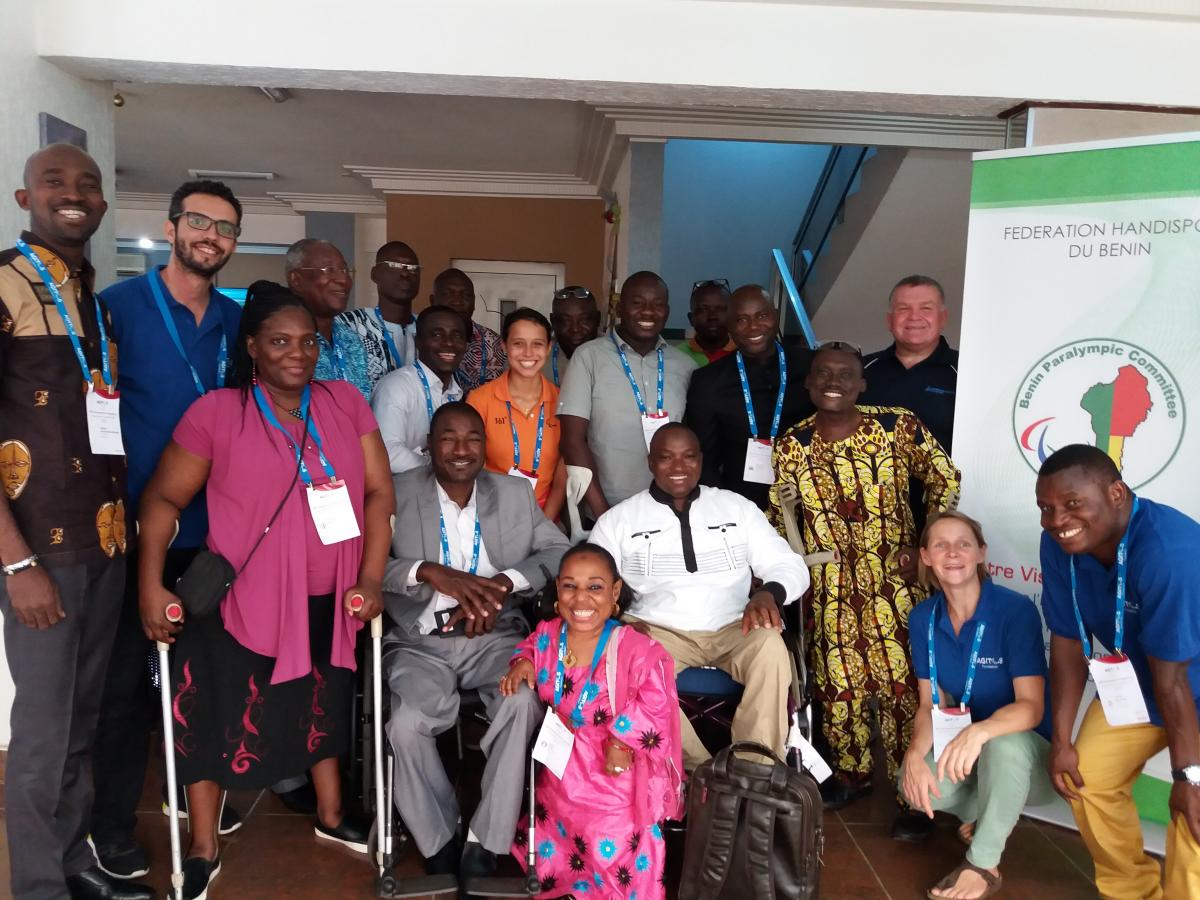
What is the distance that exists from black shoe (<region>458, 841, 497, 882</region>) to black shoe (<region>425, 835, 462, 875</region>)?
0.10 ft

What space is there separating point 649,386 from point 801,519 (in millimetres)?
796

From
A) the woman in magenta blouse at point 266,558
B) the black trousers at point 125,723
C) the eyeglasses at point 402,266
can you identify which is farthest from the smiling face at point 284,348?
the eyeglasses at point 402,266

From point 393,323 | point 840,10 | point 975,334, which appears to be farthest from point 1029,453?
point 393,323

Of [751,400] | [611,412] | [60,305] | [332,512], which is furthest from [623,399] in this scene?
[60,305]

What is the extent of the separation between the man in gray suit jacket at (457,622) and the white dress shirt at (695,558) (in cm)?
27

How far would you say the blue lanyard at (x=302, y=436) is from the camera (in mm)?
2545

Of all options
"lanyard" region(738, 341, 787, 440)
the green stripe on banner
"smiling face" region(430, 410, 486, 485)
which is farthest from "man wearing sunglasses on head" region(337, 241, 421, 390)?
the green stripe on banner

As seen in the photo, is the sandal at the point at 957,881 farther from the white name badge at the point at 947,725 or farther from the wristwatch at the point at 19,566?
the wristwatch at the point at 19,566

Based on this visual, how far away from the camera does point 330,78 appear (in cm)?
341

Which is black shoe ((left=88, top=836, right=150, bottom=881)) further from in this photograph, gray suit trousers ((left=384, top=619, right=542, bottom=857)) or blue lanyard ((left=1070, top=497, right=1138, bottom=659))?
blue lanyard ((left=1070, top=497, right=1138, bottom=659))

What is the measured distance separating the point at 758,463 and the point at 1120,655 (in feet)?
4.44

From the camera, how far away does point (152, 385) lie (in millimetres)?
2582

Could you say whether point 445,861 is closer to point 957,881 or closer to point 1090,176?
point 957,881

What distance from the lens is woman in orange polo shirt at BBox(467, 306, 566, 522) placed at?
135 inches
